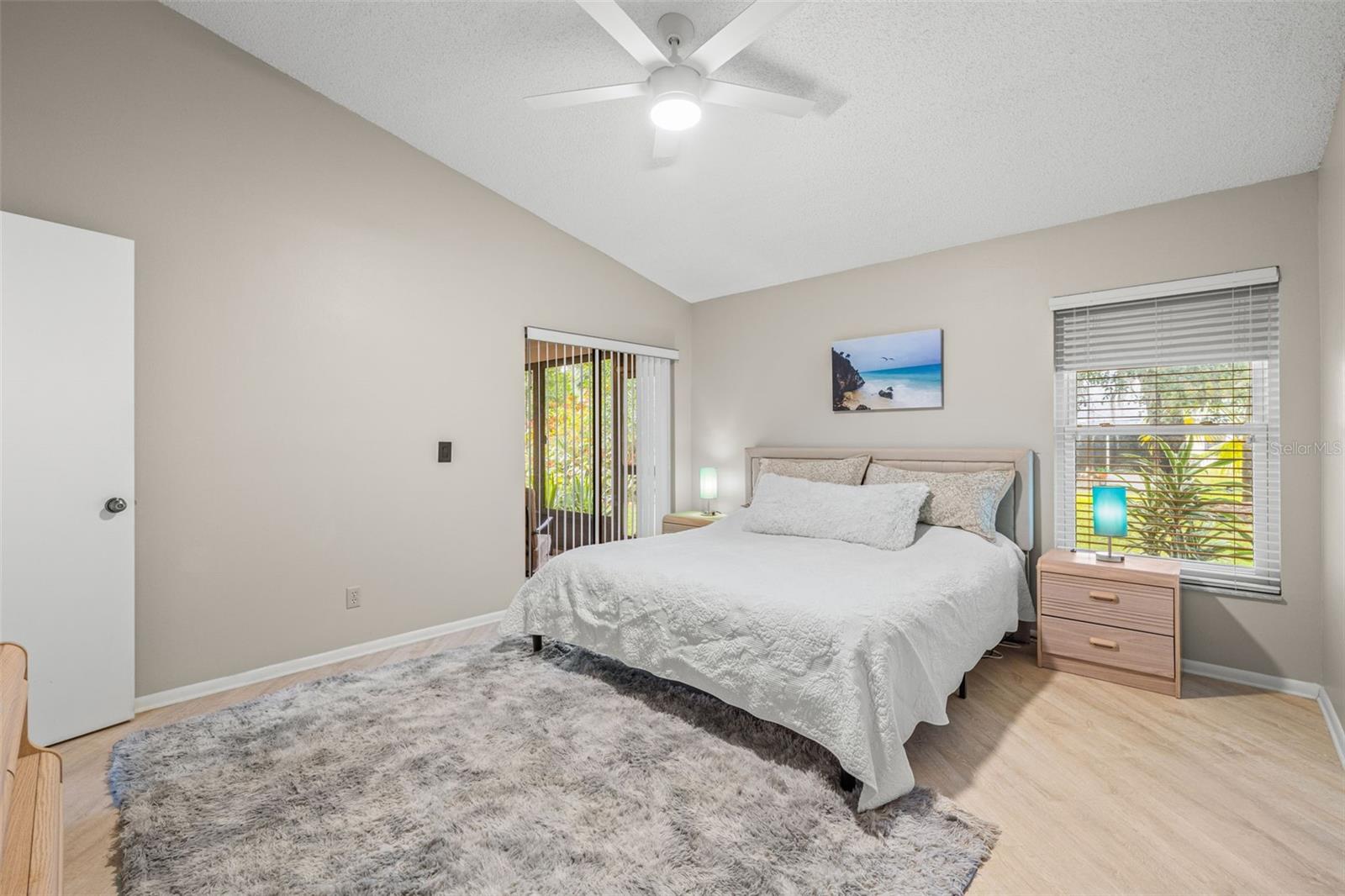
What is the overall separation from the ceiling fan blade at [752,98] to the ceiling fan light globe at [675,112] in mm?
74

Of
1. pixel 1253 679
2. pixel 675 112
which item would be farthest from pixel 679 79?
pixel 1253 679

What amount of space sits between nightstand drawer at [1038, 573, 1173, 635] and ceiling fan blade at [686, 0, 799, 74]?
2699 mm

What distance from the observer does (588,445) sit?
179 inches

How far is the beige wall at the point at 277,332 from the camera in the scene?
2.54m

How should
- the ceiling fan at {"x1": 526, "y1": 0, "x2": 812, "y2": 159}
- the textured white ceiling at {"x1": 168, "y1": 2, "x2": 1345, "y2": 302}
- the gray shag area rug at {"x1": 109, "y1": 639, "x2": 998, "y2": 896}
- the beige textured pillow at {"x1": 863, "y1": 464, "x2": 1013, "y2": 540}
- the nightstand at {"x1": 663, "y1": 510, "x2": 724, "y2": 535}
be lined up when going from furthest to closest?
the nightstand at {"x1": 663, "y1": 510, "x2": 724, "y2": 535} < the beige textured pillow at {"x1": 863, "y1": 464, "x2": 1013, "y2": 540} < the textured white ceiling at {"x1": 168, "y1": 2, "x2": 1345, "y2": 302} < the ceiling fan at {"x1": 526, "y1": 0, "x2": 812, "y2": 159} < the gray shag area rug at {"x1": 109, "y1": 639, "x2": 998, "y2": 896}

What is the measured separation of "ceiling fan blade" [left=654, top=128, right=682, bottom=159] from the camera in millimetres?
2551

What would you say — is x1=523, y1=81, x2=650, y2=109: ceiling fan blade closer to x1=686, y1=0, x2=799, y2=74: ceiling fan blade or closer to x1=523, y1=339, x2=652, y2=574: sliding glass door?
x1=686, y1=0, x2=799, y2=74: ceiling fan blade

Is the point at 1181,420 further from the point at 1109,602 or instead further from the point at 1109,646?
the point at 1109,646

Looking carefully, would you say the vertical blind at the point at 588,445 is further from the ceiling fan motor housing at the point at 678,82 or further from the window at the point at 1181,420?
the window at the point at 1181,420

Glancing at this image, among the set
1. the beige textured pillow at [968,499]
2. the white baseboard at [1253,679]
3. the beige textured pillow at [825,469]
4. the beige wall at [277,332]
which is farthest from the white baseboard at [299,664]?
the white baseboard at [1253,679]

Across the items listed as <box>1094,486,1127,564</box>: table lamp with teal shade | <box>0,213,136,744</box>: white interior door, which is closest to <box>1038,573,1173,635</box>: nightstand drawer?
<box>1094,486,1127,564</box>: table lamp with teal shade

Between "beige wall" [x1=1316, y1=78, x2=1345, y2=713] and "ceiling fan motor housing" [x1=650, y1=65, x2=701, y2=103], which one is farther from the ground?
"ceiling fan motor housing" [x1=650, y1=65, x2=701, y2=103]

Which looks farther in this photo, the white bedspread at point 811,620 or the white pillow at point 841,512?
the white pillow at point 841,512

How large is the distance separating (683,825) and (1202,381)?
3211 millimetres
